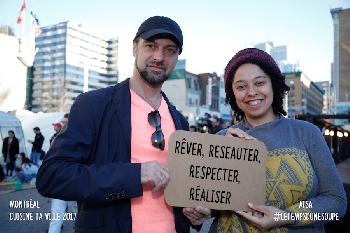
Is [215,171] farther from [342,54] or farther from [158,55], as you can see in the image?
[342,54]

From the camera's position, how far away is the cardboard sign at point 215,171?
6.17 ft

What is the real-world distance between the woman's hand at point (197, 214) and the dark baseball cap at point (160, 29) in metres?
1.07

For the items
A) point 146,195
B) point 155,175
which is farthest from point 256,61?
point 146,195

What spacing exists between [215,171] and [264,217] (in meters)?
0.37

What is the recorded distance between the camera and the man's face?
2172 mm

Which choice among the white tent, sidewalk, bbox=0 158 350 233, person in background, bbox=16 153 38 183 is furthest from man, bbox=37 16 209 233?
the white tent

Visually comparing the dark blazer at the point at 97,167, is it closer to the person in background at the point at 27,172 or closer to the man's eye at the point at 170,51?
the man's eye at the point at 170,51

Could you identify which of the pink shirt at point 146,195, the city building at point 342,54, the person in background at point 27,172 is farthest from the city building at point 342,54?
the pink shirt at point 146,195

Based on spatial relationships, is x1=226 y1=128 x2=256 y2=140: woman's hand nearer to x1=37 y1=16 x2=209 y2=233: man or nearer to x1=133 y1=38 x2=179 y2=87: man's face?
x1=37 y1=16 x2=209 y2=233: man

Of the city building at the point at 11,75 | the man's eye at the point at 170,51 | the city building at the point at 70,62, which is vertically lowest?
the man's eye at the point at 170,51

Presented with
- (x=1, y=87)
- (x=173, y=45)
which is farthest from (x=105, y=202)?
(x=1, y=87)

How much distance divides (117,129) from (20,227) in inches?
220

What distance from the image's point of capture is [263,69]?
6.93 ft

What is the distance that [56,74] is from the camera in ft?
484
